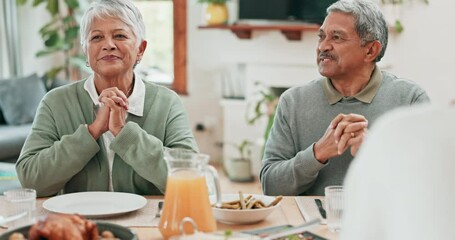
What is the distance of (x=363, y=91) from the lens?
7.56 feet

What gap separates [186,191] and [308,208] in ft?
1.52

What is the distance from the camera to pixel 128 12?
222 centimetres

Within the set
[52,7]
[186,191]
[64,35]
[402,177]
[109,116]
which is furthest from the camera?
[64,35]

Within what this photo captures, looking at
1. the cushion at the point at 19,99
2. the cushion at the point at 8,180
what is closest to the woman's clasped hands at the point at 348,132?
the cushion at the point at 8,180

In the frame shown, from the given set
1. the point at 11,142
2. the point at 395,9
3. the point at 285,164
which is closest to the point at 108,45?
the point at 285,164

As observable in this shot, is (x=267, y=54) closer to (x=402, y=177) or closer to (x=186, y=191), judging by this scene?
(x=186, y=191)

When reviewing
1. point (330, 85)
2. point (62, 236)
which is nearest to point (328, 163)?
point (330, 85)

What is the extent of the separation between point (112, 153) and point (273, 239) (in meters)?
0.75

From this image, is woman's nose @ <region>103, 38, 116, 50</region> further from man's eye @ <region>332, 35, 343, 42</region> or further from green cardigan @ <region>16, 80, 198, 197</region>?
man's eye @ <region>332, 35, 343, 42</region>

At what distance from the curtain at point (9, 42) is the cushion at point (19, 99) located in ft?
2.50

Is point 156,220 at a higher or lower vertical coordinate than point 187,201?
lower

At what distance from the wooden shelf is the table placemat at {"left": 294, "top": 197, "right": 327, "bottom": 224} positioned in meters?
3.07

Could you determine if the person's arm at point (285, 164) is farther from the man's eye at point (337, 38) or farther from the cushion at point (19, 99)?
the cushion at point (19, 99)

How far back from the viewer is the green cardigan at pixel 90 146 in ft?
6.78
